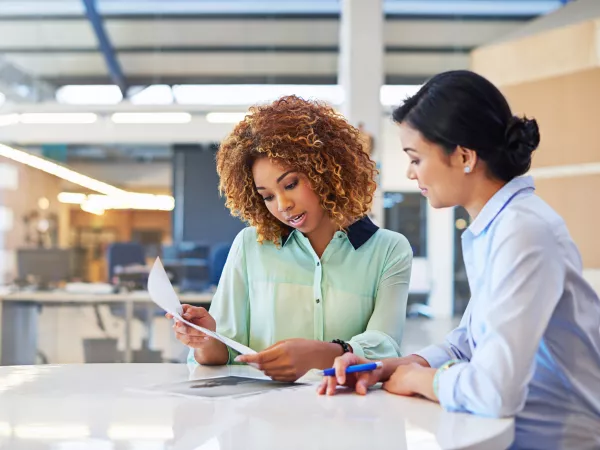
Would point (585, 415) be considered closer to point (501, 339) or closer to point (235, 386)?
point (501, 339)

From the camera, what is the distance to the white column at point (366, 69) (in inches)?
277

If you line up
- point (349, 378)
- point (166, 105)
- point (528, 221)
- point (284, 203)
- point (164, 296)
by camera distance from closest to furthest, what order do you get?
point (528, 221) < point (349, 378) < point (164, 296) < point (284, 203) < point (166, 105)

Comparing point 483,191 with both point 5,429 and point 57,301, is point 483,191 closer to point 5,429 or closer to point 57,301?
point 5,429

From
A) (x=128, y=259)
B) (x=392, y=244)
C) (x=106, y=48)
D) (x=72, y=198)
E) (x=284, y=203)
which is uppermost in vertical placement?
(x=106, y=48)

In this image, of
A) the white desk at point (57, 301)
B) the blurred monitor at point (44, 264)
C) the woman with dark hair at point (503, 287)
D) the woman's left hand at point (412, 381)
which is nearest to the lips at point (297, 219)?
the woman with dark hair at point (503, 287)

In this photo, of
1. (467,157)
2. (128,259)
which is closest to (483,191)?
(467,157)

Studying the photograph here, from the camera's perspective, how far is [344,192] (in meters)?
1.94

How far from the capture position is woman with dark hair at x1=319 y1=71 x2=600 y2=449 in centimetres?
118

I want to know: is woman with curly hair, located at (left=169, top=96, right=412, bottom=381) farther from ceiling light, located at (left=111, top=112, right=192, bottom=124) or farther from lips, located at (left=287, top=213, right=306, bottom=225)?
ceiling light, located at (left=111, top=112, right=192, bottom=124)

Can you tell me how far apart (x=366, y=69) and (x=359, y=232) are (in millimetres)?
5375

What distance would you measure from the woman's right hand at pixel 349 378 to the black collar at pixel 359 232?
19.9 inches

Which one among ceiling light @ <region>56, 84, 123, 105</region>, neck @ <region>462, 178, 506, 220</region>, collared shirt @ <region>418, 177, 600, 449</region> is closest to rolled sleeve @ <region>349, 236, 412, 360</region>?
collared shirt @ <region>418, 177, 600, 449</region>

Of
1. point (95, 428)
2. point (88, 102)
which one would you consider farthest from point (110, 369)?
point (88, 102)

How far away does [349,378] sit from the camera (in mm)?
1474
